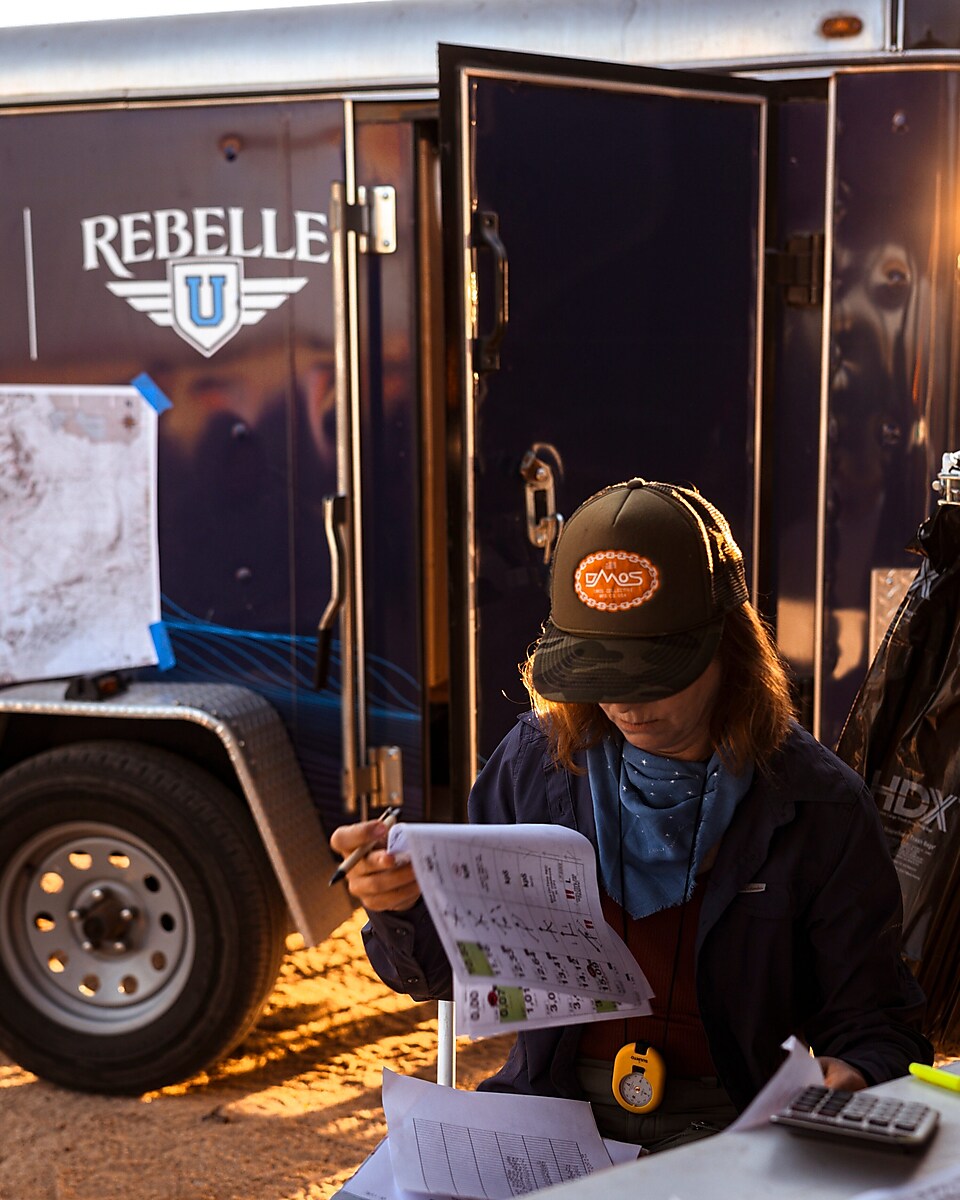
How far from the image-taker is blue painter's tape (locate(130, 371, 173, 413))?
12.0 ft

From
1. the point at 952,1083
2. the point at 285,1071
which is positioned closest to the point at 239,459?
the point at 285,1071

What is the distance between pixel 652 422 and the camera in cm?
363

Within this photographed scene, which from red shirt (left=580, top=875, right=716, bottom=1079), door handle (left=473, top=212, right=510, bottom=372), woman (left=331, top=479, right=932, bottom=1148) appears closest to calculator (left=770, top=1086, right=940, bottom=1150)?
woman (left=331, top=479, right=932, bottom=1148)

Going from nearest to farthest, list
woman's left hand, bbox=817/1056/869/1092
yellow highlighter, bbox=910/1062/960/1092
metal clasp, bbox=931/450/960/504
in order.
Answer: yellow highlighter, bbox=910/1062/960/1092 → woman's left hand, bbox=817/1056/869/1092 → metal clasp, bbox=931/450/960/504

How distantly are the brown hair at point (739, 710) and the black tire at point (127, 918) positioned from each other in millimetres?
1825

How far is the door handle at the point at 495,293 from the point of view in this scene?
11.1ft

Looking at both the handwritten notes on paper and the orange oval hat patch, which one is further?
the orange oval hat patch

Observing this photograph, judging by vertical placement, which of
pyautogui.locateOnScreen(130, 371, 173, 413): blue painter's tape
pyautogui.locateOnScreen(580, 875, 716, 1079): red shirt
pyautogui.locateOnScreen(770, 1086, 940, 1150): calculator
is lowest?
pyautogui.locateOnScreen(580, 875, 716, 1079): red shirt

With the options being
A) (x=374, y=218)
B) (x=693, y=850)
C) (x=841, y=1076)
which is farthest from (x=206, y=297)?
(x=841, y=1076)

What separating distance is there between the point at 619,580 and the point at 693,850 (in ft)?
1.33

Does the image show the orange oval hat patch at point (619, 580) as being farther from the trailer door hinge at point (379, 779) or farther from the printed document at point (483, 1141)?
the trailer door hinge at point (379, 779)

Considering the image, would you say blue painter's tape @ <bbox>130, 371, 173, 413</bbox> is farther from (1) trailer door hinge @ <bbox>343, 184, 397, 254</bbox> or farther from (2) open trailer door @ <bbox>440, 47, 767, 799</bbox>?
(2) open trailer door @ <bbox>440, 47, 767, 799</bbox>

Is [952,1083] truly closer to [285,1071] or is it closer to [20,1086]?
[285,1071]

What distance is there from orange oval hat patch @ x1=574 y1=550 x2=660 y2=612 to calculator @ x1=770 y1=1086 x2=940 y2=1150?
2.16 ft
